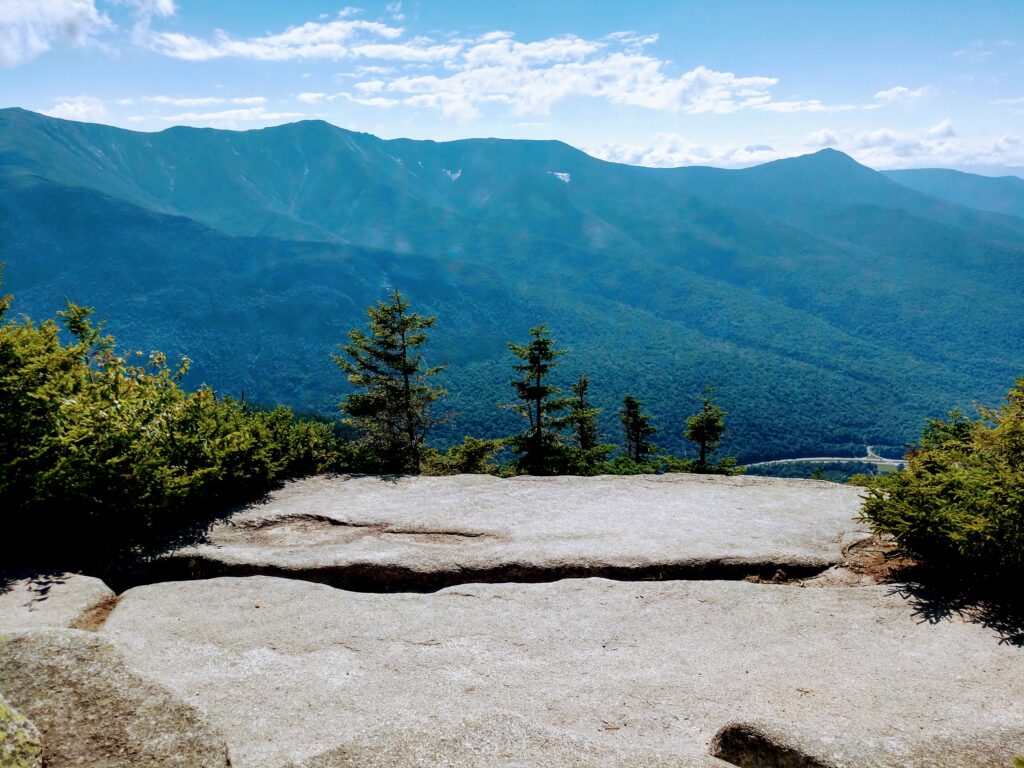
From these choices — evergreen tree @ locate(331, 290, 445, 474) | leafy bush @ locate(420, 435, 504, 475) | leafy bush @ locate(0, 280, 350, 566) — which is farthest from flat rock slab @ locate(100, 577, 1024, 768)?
leafy bush @ locate(420, 435, 504, 475)

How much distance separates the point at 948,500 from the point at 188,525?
1285 centimetres

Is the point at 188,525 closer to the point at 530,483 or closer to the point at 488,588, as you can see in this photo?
the point at 488,588

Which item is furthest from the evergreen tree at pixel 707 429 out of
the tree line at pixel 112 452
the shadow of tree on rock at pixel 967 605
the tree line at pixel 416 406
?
the shadow of tree on rock at pixel 967 605

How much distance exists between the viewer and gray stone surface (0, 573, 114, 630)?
Answer: 7.22m

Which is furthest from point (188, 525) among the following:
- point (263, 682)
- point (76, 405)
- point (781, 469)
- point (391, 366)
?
point (781, 469)

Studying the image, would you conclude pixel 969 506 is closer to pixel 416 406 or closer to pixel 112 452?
pixel 112 452

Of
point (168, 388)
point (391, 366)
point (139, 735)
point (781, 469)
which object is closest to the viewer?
point (139, 735)

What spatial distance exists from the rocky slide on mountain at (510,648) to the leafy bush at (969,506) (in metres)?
0.92

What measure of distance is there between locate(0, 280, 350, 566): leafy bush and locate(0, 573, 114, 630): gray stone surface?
125 cm

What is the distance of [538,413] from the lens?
32.0 m

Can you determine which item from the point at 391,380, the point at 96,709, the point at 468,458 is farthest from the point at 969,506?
the point at 468,458

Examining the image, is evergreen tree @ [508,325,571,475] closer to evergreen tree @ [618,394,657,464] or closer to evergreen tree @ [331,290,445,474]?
evergreen tree @ [331,290,445,474]

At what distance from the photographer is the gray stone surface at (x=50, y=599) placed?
7223 mm

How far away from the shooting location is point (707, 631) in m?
7.53
